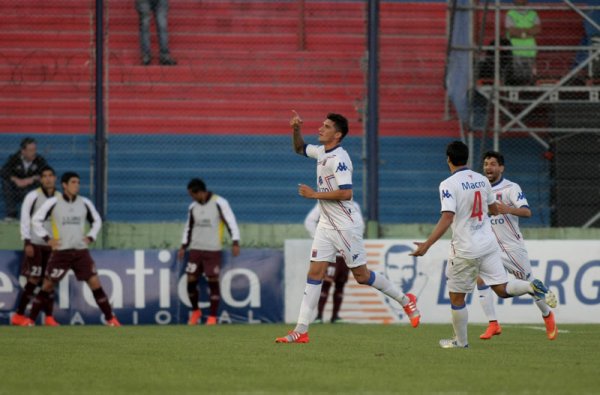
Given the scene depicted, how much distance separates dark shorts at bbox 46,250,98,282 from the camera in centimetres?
1636

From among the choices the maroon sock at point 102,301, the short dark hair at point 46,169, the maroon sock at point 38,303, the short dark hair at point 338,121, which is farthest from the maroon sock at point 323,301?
the short dark hair at point 338,121

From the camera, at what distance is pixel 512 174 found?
720 inches

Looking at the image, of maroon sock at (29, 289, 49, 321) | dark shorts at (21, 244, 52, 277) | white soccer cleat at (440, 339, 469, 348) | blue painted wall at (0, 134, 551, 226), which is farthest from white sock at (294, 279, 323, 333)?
blue painted wall at (0, 134, 551, 226)

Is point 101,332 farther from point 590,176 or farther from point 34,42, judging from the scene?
point 590,176

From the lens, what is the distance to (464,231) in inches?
419

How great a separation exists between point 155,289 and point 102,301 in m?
1.00

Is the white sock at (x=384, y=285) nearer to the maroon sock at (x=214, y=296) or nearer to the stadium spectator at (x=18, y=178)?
the maroon sock at (x=214, y=296)

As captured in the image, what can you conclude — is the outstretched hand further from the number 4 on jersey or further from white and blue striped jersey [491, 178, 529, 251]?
white and blue striped jersey [491, 178, 529, 251]

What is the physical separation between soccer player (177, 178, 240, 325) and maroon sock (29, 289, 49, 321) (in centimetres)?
195

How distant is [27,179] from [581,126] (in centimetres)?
820

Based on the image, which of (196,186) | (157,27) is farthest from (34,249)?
(157,27)

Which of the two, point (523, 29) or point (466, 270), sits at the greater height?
point (523, 29)

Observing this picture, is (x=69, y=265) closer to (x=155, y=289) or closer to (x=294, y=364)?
(x=155, y=289)

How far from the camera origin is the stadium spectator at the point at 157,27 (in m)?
18.8
